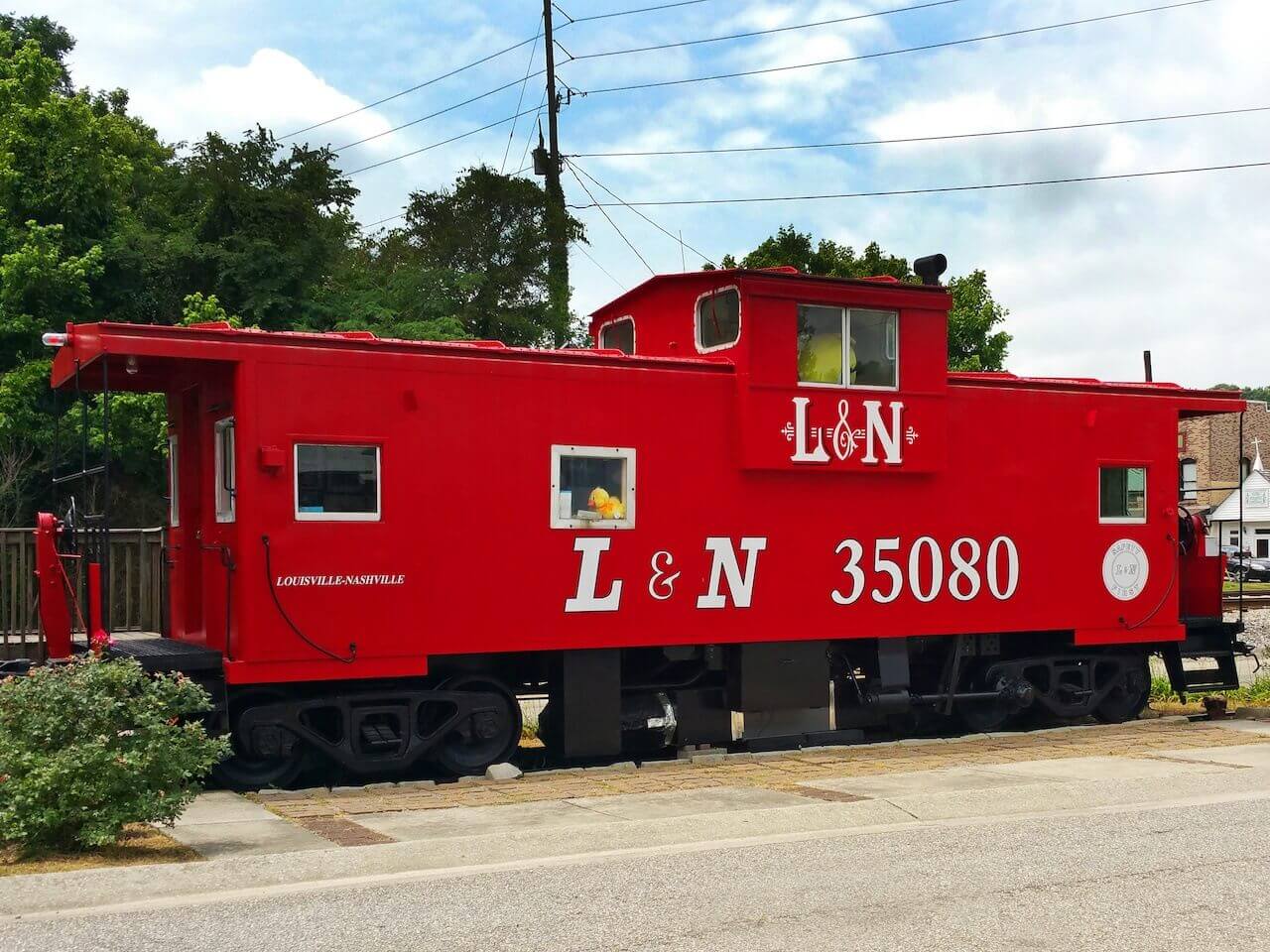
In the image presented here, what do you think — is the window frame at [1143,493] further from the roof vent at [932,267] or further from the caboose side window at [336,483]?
the caboose side window at [336,483]

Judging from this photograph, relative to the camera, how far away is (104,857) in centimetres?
780

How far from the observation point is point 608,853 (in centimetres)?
799

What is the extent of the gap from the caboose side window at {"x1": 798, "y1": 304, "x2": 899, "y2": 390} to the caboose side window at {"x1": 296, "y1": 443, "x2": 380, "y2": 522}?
4150 millimetres

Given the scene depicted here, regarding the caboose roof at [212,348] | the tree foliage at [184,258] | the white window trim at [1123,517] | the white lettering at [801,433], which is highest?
the tree foliage at [184,258]

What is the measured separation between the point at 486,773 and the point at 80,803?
4.29 meters

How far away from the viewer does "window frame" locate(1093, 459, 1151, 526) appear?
15070 mm

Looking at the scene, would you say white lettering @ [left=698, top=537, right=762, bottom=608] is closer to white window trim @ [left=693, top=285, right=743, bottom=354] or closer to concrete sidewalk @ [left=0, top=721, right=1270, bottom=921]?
white window trim @ [left=693, top=285, right=743, bottom=354]

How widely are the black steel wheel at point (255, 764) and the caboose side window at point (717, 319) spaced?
16.9 feet

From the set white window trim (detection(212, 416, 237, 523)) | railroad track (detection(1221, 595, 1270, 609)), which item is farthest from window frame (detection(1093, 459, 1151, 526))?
railroad track (detection(1221, 595, 1270, 609))

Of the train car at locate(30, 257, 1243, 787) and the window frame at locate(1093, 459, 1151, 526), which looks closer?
the train car at locate(30, 257, 1243, 787)

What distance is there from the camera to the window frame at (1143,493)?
15.1m

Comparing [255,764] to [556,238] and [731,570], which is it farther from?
[556,238]

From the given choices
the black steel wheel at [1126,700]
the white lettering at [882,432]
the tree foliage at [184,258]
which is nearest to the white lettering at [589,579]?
the white lettering at [882,432]

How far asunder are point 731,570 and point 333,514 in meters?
3.70
